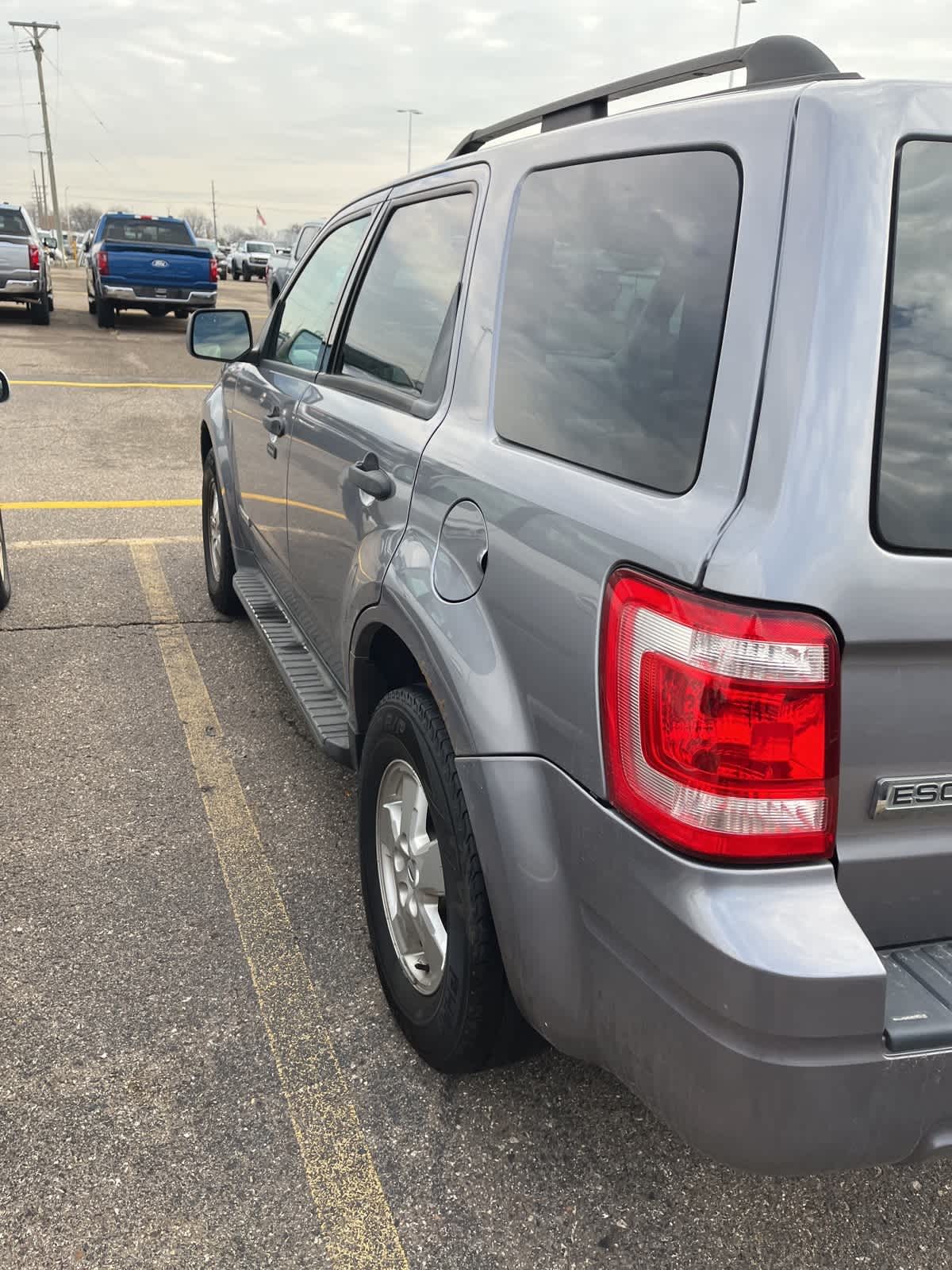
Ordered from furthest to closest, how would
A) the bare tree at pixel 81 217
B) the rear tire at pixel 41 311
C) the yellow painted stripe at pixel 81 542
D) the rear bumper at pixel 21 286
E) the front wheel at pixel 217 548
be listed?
the bare tree at pixel 81 217 < the rear tire at pixel 41 311 < the rear bumper at pixel 21 286 < the yellow painted stripe at pixel 81 542 < the front wheel at pixel 217 548

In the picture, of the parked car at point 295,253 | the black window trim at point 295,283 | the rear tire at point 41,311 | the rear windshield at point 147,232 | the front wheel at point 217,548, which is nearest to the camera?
the black window trim at point 295,283

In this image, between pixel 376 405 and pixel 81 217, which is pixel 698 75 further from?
pixel 81 217

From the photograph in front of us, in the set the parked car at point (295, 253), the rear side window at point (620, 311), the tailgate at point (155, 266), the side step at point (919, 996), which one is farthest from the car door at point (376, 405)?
the tailgate at point (155, 266)

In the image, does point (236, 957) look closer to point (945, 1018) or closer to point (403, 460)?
point (403, 460)

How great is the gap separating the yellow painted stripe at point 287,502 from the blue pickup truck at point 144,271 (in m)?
15.4

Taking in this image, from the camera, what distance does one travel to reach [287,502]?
3.48 meters

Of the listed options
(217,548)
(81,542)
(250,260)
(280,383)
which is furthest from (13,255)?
(250,260)

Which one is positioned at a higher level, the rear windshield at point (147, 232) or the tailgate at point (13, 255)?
the rear windshield at point (147, 232)

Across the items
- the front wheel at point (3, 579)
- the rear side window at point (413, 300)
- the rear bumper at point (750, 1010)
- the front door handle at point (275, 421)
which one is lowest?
the front wheel at point (3, 579)

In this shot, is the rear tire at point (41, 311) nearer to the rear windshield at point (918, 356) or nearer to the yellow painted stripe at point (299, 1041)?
the yellow painted stripe at point (299, 1041)

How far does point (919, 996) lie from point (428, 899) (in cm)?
109

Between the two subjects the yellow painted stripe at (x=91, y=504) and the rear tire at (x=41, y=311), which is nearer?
the yellow painted stripe at (x=91, y=504)

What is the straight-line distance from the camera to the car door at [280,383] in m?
3.45

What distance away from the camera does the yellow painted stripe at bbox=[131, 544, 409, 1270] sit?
A: 2.02 metres
